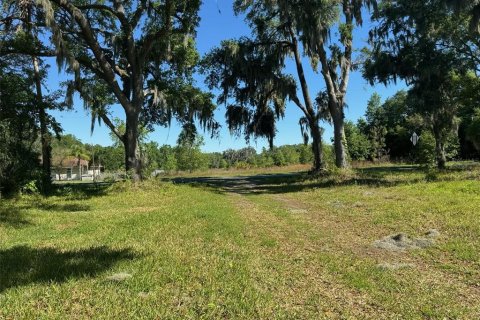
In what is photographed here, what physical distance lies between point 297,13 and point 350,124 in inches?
1457

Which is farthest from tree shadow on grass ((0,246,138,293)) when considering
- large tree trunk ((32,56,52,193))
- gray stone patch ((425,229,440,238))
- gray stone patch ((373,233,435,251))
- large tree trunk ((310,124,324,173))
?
large tree trunk ((310,124,324,173))

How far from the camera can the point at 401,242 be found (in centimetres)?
717

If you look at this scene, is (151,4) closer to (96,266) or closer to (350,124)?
(96,266)

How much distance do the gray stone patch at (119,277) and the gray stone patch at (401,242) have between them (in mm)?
4155

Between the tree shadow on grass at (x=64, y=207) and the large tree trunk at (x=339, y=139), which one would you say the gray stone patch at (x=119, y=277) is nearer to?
the tree shadow on grass at (x=64, y=207)

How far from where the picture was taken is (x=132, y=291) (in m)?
4.55

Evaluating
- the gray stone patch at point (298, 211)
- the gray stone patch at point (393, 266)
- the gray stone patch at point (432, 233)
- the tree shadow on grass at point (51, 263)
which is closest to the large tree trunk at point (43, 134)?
the gray stone patch at point (298, 211)

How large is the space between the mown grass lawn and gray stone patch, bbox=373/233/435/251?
0.16m

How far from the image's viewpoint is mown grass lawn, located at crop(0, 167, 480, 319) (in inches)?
167

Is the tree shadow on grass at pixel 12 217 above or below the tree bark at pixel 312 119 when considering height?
below

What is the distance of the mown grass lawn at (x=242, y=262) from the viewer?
4234 millimetres

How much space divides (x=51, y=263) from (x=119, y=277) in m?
1.33

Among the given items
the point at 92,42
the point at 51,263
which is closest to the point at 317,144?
the point at 92,42

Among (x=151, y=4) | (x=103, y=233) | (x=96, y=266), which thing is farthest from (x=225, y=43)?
(x=96, y=266)
